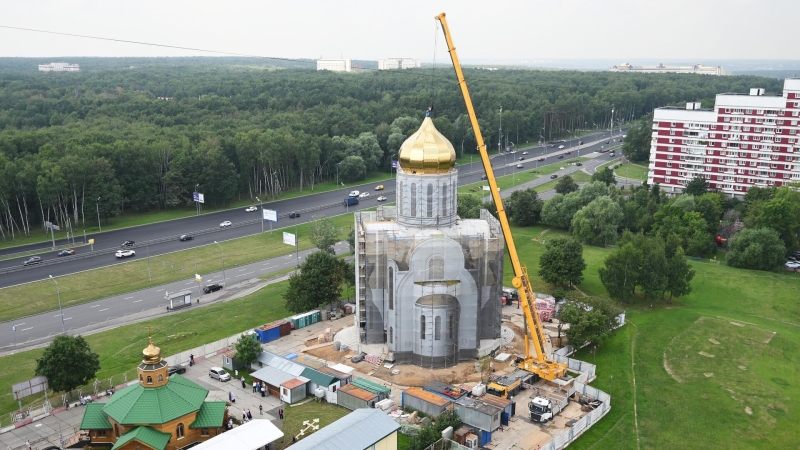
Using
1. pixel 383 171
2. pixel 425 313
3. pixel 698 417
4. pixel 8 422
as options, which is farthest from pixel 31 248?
pixel 698 417

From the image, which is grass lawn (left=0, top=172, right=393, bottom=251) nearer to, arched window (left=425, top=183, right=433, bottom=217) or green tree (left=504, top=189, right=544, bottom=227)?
green tree (left=504, top=189, right=544, bottom=227)

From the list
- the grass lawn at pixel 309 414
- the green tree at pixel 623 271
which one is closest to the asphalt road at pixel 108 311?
the grass lawn at pixel 309 414

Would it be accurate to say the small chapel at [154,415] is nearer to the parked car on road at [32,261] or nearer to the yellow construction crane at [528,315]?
the yellow construction crane at [528,315]

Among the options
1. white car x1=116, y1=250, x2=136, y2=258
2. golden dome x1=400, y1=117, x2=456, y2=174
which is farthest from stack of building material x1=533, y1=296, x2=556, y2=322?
white car x1=116, y1=250, x2=136, y2=258

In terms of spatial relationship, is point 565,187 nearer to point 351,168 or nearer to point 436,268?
point 351,168

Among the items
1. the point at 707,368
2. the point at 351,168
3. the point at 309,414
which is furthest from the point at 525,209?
the point at 309,414

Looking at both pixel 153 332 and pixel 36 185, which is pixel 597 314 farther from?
pixel 36 185
